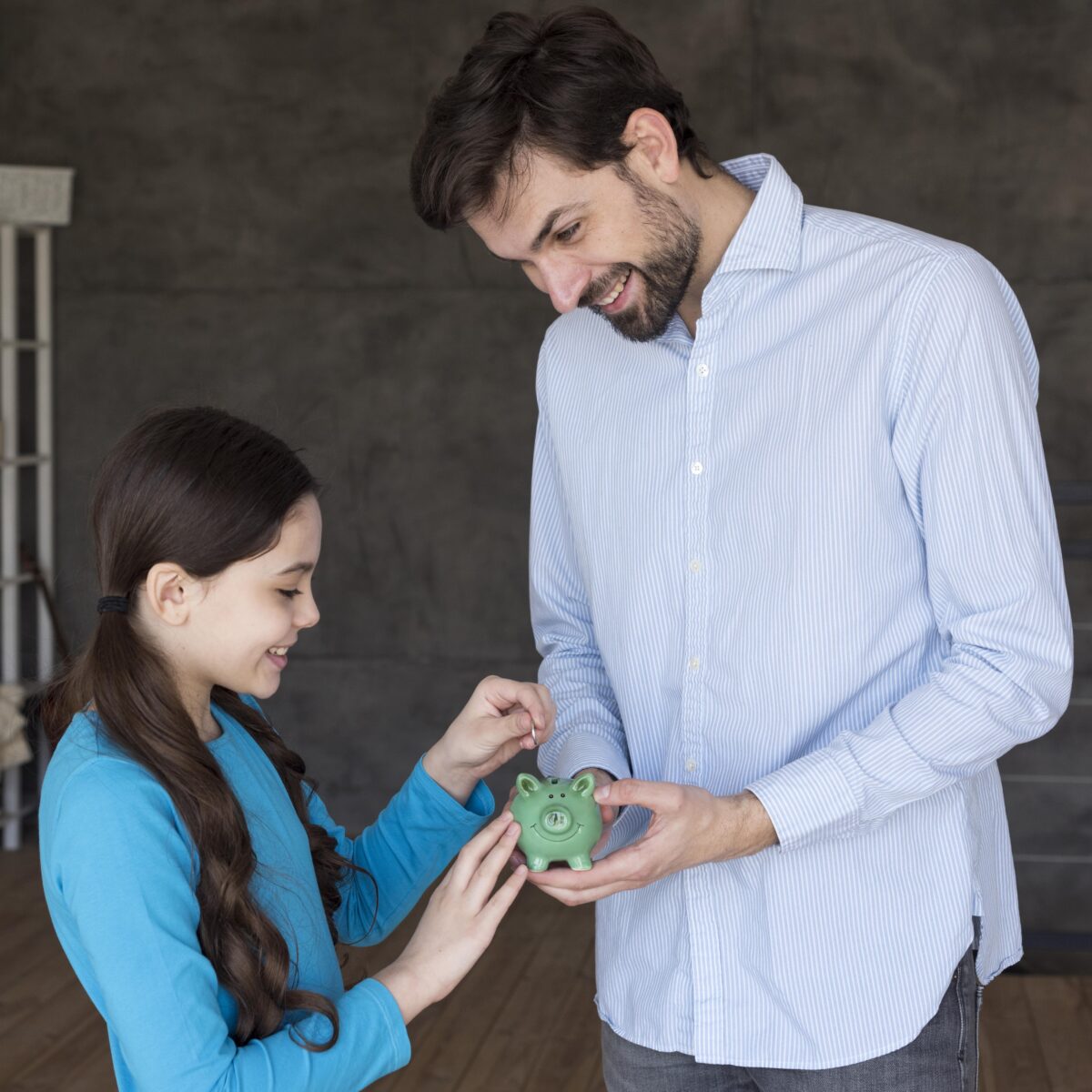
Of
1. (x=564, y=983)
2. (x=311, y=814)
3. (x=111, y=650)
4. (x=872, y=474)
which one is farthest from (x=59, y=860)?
(x=564, y=983)

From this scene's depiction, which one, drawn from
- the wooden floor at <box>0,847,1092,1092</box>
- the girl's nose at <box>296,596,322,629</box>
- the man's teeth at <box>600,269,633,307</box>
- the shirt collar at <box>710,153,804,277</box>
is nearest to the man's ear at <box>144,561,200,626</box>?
the girl's nose at <box>296,596,322,629</box>

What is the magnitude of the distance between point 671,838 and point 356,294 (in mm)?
3817

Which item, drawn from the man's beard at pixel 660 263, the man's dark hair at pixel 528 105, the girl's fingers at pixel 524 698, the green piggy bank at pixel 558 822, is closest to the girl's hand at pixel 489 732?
the girl's fingers at pixel 524 698

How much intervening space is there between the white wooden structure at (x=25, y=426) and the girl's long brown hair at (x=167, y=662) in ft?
10.9

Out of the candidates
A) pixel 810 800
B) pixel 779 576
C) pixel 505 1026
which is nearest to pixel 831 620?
pixel 779 576

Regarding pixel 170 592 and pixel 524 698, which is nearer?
pixel 170 592

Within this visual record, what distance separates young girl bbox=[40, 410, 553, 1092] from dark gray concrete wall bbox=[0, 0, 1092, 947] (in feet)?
10.8

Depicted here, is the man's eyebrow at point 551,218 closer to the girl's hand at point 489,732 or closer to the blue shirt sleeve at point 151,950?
the girl's hand at point 489,732

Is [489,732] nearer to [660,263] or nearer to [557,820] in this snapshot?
[557,820]

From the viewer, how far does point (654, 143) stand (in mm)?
1452

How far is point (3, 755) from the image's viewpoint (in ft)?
Answer: 14.6

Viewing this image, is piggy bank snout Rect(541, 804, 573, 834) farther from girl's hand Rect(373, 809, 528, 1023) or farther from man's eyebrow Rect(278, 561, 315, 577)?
man's eyebrow Rect(278, 561, 315, 577)

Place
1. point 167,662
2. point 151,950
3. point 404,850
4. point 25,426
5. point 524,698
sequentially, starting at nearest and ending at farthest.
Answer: point 151,950, point 167,662, point 524,698, point 404,850, point 25,426

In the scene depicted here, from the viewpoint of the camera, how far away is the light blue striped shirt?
128cm
